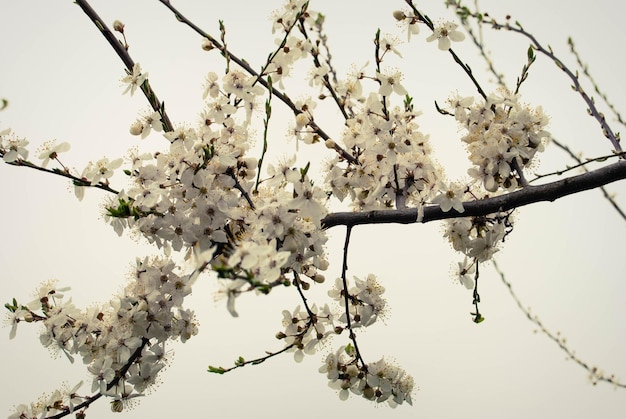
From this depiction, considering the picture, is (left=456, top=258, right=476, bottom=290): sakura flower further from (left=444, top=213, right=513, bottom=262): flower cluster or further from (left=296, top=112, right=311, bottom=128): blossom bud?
(left=296, top=112, right=311, bottom=128): blossom bud

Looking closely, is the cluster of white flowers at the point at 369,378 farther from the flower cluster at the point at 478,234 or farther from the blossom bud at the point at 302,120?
the blossom bud at the point at 302,120

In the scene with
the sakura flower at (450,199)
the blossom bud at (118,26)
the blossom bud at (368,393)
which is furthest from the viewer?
the blossom bud at (368,393)

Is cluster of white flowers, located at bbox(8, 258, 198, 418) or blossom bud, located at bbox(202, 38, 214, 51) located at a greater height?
blossom bud, located at bbox(202, 38, 214, 51)

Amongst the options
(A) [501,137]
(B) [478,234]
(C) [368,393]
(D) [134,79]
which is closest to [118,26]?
(D) [134,79]

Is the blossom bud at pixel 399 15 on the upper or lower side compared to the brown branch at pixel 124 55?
upper

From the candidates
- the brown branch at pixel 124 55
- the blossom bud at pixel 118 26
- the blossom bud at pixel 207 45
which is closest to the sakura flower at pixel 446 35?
the blossom bud at pixel 207 45

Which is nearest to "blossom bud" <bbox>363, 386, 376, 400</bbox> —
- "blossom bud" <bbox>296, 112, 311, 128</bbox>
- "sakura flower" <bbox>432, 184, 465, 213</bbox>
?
"sakura flower" <bbox>432, 184, 465, 213</bbox>

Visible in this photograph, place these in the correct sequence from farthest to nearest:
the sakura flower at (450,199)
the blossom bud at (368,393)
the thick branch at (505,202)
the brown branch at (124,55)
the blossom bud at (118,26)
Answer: the blossom bud at (368,393) < the blossom bud at (118,26) < the brown branch at (124,55) < the sakura flower at (450,199) < the thick branch at (505,202)
